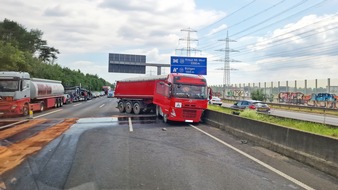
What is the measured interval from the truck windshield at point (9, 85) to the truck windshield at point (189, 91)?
12453mm

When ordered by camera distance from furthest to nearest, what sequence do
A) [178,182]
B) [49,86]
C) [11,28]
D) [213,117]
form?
[11,28]
[49,86]
[213,117]
[178,182]

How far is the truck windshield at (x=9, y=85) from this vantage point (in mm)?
24797

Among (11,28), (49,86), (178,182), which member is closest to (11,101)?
(49,86)

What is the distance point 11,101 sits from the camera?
80.9ft

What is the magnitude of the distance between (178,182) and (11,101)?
21.0 metres

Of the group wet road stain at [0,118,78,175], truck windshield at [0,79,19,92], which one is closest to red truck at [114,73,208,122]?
wet road stain at [0,118,78,175]

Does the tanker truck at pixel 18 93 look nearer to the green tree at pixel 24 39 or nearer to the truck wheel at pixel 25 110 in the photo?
the truck wheel at pixel 25 110

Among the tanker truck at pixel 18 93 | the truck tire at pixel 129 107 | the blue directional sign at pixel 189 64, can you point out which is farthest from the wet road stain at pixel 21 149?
the blue directional sign at pixel 189 64

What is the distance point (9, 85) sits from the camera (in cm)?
2495

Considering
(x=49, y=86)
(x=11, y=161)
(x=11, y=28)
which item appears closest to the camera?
(x=11, y=161)

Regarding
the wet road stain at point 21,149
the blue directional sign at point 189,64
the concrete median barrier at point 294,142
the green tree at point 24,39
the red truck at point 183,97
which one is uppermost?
the green tree at point 24,39

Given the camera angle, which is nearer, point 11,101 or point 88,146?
point 88,146

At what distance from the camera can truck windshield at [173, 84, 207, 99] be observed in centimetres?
1966

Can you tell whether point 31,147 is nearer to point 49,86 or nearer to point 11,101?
point 11,101
